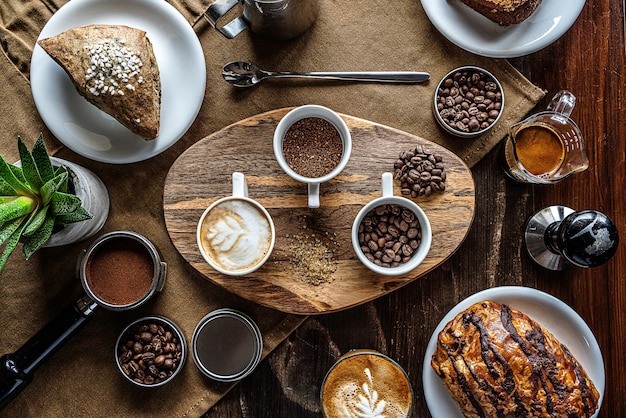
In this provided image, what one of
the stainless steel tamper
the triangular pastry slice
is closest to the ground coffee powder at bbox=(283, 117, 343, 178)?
the triangular pastry slice

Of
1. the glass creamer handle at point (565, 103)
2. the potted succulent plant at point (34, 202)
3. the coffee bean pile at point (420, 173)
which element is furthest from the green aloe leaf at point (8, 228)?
the glass creamer handle at point (565, 103)

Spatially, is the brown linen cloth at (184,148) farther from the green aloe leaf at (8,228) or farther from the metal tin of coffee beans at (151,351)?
the green aloe leaf at (8,228)

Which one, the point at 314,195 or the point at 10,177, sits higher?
the point at 10,177

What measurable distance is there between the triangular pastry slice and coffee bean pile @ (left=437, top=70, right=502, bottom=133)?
0.94 metres

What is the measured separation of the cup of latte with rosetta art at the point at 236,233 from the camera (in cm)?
183

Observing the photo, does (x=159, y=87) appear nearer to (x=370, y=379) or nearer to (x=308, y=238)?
(x=308, y=238)

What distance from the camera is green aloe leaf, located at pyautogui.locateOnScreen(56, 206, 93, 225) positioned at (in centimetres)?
165

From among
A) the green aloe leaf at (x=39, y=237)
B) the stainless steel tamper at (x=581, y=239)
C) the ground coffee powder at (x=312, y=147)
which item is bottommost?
the stainless steel tamper at (x=581, y=239)

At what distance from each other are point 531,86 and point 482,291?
0.71 m

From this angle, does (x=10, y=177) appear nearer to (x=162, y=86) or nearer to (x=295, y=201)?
(x=162, y=86)

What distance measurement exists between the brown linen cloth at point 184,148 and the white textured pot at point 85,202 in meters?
0.06

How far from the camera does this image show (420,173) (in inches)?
74.0

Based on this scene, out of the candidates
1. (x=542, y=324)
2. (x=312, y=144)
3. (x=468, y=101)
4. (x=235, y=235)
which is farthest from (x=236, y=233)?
(x=542, y=324)

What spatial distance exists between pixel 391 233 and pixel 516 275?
1.67 feet
